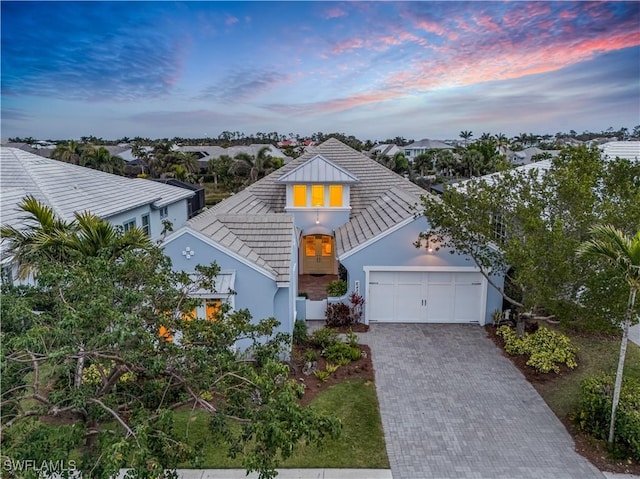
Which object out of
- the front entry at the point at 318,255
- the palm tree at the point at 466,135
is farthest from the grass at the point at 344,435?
the palm tree at the point at 466,135

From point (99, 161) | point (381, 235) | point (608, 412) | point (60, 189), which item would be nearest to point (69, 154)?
point (99, 161)

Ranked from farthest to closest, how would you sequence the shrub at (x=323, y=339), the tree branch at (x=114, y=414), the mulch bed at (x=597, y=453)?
the shrub at (x=323, y=339) → the mulch bed at (x=597, y=453) → the tree branch at (x=114, y=414)

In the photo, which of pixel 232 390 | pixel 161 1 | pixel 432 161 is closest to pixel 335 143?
pixel 161 1

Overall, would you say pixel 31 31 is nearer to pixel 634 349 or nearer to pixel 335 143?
pixel 335 143

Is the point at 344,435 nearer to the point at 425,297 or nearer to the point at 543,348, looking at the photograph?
the point at 543,348

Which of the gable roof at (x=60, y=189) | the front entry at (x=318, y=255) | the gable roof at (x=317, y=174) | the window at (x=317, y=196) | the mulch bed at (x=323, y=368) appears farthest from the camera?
the front entry at (x=318, y=255)

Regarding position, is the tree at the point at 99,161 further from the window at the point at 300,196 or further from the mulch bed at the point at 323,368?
the mulch bed at the point at 323,368

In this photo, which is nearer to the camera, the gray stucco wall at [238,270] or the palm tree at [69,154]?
the gray stucco wall at [238,270]
